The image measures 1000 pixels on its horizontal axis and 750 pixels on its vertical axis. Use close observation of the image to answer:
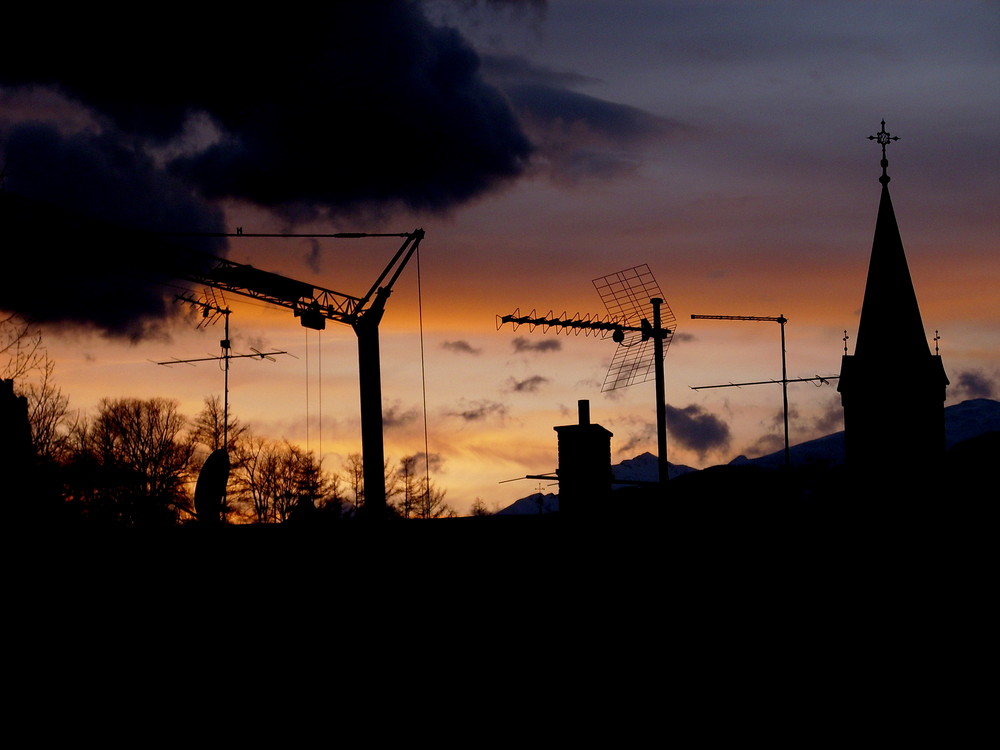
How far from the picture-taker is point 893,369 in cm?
4562

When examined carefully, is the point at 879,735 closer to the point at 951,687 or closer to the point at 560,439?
the point at 951,687

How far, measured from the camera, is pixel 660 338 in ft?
107

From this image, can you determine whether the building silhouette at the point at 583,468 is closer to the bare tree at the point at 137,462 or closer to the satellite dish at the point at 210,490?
the satellite dish at the point at 210,490

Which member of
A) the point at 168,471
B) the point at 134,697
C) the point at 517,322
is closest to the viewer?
the point at 134,697

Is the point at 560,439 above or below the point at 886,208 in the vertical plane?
below

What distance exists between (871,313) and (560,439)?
31134 mm

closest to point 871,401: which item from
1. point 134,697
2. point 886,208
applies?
point 886,208

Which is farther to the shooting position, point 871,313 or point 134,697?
point 871,313

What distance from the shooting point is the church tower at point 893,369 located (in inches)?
1790

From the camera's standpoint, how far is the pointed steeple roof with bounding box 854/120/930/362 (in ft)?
149

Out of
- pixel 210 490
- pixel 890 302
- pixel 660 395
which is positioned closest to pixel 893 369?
pixel 890 302

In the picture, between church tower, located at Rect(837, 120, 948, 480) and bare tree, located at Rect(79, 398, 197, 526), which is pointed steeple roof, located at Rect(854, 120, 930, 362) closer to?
church tower, located at Rect(837, 120, 948, 480)

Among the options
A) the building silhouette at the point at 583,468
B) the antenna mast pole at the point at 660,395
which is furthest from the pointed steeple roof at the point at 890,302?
the building silhouette at the point at 583,468

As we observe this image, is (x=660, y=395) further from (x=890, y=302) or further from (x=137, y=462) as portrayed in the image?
(x=137, y=462)
